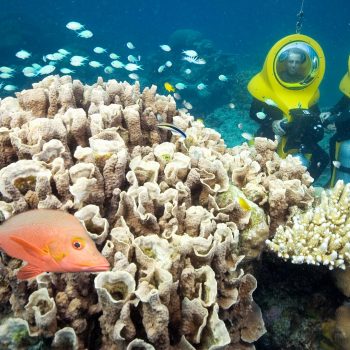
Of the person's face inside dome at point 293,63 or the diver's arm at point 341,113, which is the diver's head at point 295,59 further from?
the diver's arm at point 341,113

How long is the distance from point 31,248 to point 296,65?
265 inches

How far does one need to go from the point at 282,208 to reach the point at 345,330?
4.39 ft

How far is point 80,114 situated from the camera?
2.96 m

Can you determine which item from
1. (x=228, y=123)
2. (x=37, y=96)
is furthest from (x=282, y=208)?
(x=228, y=123)

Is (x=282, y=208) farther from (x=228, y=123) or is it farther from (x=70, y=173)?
(x=228, y=123)

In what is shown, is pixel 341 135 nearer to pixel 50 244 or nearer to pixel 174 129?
pixel 174 129

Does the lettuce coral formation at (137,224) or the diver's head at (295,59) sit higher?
the diver's head at (295,59)

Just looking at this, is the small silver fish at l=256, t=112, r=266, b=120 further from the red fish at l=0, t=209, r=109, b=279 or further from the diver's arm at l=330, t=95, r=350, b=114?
the red fish at l=0, t=209, r=109, b=279

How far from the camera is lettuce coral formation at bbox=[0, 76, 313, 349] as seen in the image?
1881 mm

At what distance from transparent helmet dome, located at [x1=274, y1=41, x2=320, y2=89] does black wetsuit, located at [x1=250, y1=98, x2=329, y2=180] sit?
63cm

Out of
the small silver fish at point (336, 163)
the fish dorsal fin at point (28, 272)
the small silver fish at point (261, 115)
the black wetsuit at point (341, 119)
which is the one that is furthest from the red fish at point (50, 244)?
the black wetsuit at point (341, 119)

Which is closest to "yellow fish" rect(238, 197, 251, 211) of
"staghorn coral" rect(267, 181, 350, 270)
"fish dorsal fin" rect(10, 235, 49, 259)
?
"staghorn coral" rect(267, 181, 350, 270)

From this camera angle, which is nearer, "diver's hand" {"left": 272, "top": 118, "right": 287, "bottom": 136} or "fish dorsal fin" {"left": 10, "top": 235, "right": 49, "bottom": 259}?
"fish dorsal fin" {"left": 10, "top": 235, "right": 49, "bottom": 259}

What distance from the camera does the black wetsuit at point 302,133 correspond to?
21.8 ft
